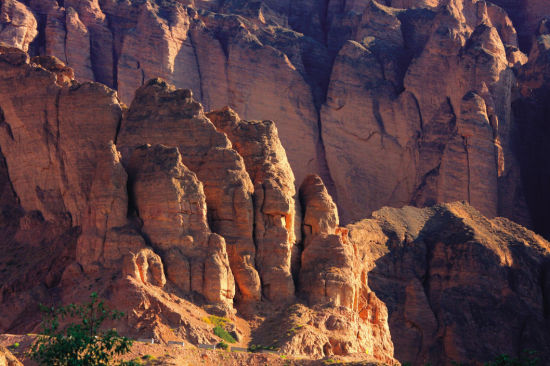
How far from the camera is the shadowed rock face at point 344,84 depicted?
116000 mm

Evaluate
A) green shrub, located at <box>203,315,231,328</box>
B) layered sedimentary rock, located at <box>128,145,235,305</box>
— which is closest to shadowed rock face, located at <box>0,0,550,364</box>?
layered sedimentary rock, located at <box>128,145,235,305</box>

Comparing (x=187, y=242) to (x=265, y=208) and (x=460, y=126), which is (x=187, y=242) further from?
(x=460, y=126)

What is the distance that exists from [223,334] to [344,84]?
59305mm

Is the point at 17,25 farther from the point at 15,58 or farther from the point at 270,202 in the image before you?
the point at 270,202

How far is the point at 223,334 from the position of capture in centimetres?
6606

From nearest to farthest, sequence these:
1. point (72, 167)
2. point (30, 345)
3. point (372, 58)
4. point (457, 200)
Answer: point (30, 345) → point (72, 167) → point (457, 200) → point (372, 58)

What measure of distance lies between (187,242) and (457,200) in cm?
4941

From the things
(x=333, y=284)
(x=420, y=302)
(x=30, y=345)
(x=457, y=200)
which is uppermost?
(x=457, y=200)

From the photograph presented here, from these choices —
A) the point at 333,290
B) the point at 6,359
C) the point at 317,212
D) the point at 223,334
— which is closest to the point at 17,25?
the point at 317,212

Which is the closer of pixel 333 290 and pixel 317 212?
pixel 333 290

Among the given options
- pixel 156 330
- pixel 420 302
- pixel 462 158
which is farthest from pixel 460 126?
pixel 156 330

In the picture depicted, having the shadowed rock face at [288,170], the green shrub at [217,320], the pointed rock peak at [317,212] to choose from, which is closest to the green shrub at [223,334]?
the green shrub at [217,320]

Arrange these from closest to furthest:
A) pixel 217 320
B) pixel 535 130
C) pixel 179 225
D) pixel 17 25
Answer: pixel 217 320
pixel 179 225
pixel 17 25
pixel 535 130

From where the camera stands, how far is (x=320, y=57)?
421 feet
